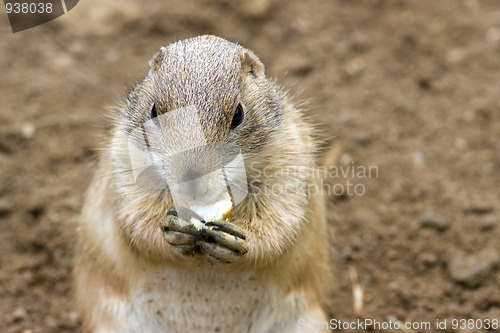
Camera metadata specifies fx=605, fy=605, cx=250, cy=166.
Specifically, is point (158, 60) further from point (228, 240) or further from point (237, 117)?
point (228, 240)

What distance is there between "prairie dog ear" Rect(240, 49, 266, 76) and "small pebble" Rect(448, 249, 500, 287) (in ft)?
7.03

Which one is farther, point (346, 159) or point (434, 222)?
point (346, 159)

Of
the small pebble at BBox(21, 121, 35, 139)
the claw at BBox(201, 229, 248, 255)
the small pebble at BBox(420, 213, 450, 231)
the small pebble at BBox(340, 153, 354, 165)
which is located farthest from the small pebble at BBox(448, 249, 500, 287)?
the small pebble at BBox(21, 121, 35, 139)

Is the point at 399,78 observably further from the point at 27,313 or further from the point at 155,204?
the point at 27,313

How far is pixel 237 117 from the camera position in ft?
10.4

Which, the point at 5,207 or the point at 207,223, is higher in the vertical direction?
the point at 207,223

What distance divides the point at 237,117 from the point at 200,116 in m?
0.28

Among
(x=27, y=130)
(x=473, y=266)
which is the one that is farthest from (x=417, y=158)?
(x=27, y=130)

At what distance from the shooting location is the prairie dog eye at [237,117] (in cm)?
313

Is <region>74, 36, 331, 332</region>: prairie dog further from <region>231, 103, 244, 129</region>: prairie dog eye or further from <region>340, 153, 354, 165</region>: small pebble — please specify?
<region>340, 153, 354, 165</region>: small pebble

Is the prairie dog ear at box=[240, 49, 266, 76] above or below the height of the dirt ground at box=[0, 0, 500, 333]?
above

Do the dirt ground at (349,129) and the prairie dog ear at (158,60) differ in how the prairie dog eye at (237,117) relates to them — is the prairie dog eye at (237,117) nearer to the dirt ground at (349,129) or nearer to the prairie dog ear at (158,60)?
the prairie dog ear at (158,60)

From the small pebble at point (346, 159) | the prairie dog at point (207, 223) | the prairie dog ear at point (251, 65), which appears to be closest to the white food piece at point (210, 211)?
the prairie dog at point (207, 223)

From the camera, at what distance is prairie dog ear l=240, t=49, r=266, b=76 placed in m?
3.41
